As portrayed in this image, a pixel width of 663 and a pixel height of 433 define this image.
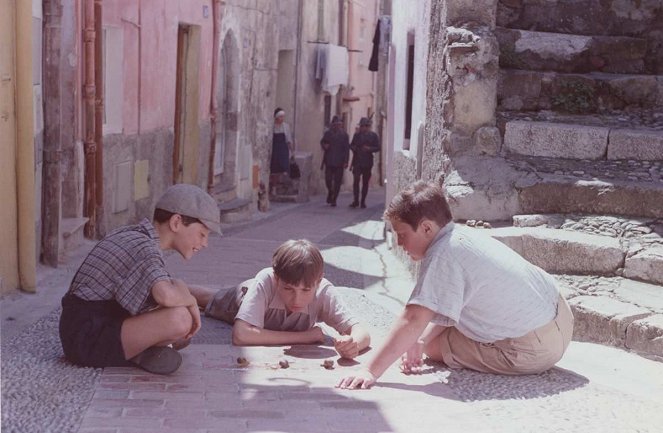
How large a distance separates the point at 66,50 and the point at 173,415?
5.49 meters

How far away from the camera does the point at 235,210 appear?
48.4 feet

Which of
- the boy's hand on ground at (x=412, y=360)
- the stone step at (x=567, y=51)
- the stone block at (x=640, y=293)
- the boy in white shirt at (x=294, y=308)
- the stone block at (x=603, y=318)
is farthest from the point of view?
the stone step at (x=567, y=51)

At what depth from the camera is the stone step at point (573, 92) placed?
Result: 812 centimetres

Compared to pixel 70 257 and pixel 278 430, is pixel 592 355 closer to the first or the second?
pixel 278 430

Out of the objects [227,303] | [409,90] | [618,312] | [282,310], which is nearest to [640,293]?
[618,312]

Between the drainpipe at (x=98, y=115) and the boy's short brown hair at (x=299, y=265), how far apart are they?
15.9 ft

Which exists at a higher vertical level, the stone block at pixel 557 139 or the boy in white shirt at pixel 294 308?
the stone block at pixel 557 139

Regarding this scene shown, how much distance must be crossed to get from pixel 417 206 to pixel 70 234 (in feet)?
15.1

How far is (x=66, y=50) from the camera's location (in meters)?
8.87

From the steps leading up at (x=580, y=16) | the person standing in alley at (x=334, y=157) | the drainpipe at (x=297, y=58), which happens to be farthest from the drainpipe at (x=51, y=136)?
the drainpipe at (x=297, y=58)

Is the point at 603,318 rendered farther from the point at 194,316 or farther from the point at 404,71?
the point at 404,71

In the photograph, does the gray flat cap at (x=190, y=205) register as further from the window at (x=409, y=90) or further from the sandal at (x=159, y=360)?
the window at (x=409, y=90)

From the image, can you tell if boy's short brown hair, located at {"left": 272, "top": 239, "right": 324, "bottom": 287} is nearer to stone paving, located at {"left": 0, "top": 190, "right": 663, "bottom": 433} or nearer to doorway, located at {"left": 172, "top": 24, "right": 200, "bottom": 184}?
stone paving, located at {"left": 0, "top": 190, "right": 663, "bottom": 433}

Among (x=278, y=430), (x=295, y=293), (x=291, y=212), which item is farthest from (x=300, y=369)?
(x=291, y=212)
